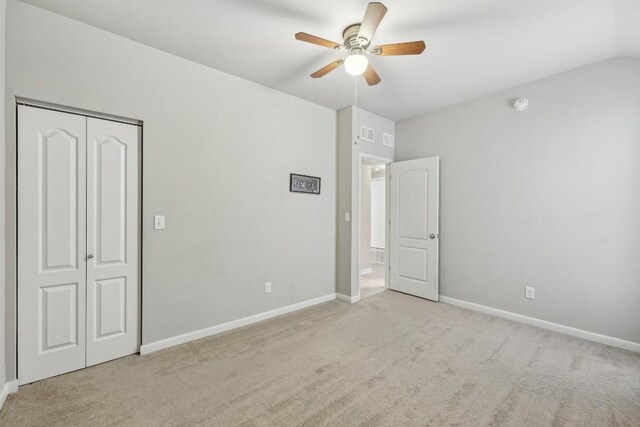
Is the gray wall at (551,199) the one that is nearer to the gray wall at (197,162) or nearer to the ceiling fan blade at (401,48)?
the gray wall at (197,162)

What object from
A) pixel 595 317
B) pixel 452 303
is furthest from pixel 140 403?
pixel 595 317

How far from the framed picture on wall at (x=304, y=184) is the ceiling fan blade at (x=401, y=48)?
1.80m

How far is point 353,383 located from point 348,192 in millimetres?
2449

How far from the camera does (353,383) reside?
6.95 ft

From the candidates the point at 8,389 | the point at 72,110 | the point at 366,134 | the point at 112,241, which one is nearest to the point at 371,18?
the point at 72,110

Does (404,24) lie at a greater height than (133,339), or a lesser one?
greater

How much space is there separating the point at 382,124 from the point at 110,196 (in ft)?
12.1

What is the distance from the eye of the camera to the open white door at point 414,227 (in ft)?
13.3

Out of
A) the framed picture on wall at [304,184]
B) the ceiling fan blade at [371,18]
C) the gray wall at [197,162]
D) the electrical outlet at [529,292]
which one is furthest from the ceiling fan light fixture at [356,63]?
the electrical outlet at [529,292]

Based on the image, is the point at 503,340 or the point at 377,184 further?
the point at 377,184

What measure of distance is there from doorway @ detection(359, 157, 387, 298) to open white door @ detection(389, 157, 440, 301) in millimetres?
237

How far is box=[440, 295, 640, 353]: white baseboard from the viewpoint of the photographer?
269 centimetres

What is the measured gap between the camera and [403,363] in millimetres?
2404

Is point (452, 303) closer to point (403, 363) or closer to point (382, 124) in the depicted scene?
point (403, 363)
